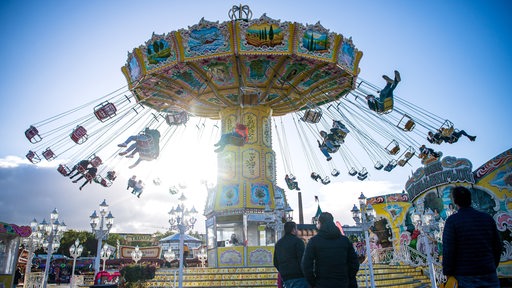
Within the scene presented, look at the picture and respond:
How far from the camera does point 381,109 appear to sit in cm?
1531

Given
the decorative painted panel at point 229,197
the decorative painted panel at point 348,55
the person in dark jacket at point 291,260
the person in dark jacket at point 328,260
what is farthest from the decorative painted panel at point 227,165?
the person in dark jacket at point 328,260

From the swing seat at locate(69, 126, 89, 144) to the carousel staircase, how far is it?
6.58m

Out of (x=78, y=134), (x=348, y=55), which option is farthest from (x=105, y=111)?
(x=348, y=55)

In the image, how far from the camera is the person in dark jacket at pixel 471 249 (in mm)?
3271

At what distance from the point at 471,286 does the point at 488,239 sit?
0.46 metres

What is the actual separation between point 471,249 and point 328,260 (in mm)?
1342

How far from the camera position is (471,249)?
3301 millimetres

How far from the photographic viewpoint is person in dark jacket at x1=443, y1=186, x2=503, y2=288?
3.27 meters

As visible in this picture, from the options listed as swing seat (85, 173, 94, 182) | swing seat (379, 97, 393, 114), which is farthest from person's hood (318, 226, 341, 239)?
swing seat (85, 173, 94, 182)

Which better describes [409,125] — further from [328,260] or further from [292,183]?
[328,260]

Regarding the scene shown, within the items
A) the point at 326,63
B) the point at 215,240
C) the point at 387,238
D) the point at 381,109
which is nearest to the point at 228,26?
the point at 326,63

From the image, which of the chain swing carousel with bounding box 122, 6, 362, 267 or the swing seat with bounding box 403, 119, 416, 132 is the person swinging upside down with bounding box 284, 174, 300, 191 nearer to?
the chain swing carousel with bounding box 122, 6, 362, 267

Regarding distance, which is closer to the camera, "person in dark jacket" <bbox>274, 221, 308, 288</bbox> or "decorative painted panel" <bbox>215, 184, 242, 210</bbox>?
"person in dark jacket" <bbox>274, 221, 308, 288</bbox>

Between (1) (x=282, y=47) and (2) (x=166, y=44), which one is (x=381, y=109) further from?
(2) (x=166, y=44)
